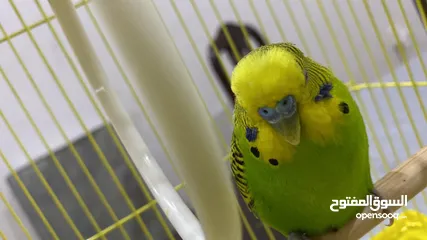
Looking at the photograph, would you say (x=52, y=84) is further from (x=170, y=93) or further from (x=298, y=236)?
(x=170, y=93)

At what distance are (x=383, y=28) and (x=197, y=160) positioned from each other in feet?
4.71

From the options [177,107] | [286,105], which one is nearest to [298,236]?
[286,105]

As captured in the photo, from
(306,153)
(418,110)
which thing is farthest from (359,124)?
(418,110)

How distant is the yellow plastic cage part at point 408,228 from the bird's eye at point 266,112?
0.38 meters

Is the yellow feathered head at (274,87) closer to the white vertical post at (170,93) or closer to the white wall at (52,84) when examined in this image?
the white vertical post at (170,93)

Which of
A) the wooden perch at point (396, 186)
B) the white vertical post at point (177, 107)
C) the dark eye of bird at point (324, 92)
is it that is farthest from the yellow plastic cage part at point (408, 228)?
the white vertical post at point (177, 107)

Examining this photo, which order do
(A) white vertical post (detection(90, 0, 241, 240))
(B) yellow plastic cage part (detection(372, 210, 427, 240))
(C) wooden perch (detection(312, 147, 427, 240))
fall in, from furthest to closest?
(B) yellow plastic cage part (detection(372, 210, 427, 240)), (C) wooden perch (detection(312, 147, 427, 240)), (A) white vertical post (detection(90, 0, 241, 240))

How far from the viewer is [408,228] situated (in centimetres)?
67

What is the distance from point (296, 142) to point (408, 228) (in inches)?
13.7

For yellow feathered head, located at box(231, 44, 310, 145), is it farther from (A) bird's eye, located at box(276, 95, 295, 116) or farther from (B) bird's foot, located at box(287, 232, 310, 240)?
(B) bird's foot, located at box(287, 232, 310, 240)

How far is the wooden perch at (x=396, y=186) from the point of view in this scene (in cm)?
53

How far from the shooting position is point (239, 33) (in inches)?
38.4

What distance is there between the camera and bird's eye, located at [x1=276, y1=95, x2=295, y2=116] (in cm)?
39

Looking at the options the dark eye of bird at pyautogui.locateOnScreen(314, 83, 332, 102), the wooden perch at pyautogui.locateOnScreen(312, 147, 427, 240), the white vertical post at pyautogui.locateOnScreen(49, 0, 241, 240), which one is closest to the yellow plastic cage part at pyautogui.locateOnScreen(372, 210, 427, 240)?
the wooden perch at pyautogui.locateOnScreen(312, 147, 427, 240)
